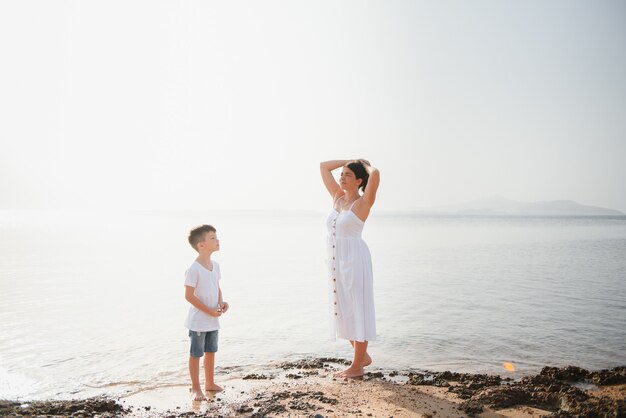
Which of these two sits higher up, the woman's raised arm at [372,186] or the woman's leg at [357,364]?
the woman's raised arm at [372,186]

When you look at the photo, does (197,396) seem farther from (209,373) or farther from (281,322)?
(281,322)

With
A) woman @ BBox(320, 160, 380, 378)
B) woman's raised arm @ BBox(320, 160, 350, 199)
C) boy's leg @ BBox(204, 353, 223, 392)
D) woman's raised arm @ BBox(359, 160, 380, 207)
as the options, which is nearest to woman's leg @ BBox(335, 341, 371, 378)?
woman @ BBox(320, 160, 380, 378)

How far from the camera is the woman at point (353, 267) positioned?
219 inches

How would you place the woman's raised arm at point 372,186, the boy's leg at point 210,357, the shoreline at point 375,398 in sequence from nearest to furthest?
the shoreline at point 375,398 → the boy's leg at point 210,357 → the woman's raised arm at point 372,186

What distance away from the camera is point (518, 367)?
6398 mm

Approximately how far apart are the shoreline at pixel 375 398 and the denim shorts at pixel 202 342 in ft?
1.51

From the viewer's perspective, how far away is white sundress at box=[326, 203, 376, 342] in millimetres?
5574

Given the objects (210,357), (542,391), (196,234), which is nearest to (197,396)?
(210,357)

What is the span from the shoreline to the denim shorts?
0.46 metres

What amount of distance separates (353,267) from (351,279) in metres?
0.14

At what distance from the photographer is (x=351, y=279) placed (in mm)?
5582

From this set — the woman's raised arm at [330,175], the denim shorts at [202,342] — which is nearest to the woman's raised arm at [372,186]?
the woman's raised arm at [330,175]

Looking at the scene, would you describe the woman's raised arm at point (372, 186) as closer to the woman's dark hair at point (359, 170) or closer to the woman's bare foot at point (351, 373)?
the woman's dark hair at point (359, 170)

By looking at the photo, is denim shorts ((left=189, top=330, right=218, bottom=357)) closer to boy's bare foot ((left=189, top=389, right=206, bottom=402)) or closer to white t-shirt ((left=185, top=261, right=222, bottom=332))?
white t-shirt ((left=185, top=261, right=222, bottom=332))
